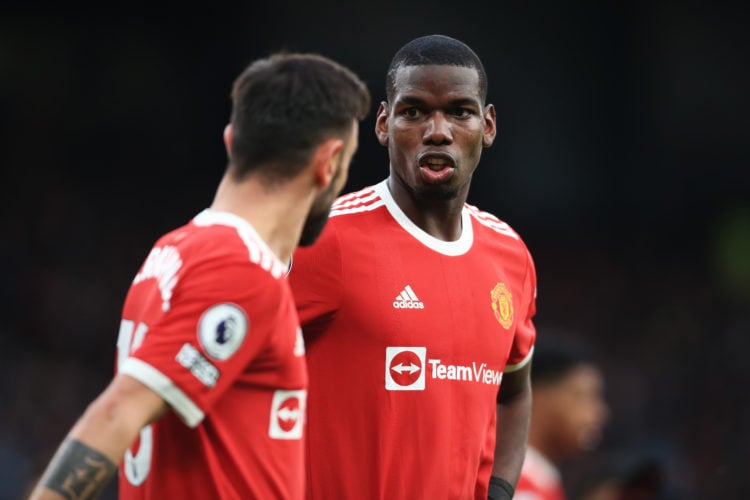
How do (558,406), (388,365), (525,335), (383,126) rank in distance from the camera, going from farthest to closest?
1. (558,406)
2. (525,335)
3. (383,126)
4. (388,365)

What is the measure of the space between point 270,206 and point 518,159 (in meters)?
10.3

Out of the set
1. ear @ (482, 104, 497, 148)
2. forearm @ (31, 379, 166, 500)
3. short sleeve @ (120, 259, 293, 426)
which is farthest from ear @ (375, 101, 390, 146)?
forearm @ (31, 379, 166, 500)

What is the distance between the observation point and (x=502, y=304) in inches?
162

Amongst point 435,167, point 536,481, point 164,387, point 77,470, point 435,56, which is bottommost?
point 536,481

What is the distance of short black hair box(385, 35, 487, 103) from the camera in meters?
4.02

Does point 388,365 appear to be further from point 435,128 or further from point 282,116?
point 282,116

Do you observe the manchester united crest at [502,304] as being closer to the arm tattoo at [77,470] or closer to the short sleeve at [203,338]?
the short sleeve at [203,338]

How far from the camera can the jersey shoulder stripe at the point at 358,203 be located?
397cm

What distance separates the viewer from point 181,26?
12.6m

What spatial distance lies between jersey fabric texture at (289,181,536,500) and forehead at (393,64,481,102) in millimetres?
426

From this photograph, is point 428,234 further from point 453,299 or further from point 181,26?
point 181,26

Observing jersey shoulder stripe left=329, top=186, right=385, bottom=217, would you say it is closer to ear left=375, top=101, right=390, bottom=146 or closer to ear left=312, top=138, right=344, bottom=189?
ear left=375, top=101, right=390, bottom=146

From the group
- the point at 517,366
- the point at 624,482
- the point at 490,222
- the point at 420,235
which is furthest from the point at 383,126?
the point at 624,482

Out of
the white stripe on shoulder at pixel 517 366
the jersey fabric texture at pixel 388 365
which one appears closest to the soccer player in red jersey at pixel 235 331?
the jersey fabric texture at pixel 388 365
